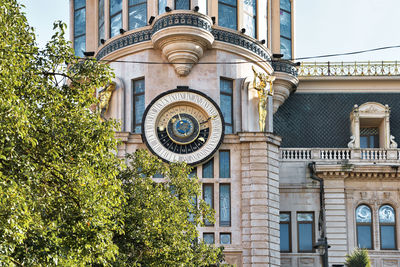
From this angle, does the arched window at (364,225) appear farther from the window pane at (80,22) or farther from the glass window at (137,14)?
the window pane at (80,22)

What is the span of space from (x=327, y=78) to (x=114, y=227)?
1181 inches

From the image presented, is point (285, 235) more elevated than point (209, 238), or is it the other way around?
point (285, 235)

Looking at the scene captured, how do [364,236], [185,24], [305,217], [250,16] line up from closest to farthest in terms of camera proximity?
1. [185,24]
2. [250,16]
3. [305,217]
4. [364,236]

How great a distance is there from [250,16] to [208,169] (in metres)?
8.86

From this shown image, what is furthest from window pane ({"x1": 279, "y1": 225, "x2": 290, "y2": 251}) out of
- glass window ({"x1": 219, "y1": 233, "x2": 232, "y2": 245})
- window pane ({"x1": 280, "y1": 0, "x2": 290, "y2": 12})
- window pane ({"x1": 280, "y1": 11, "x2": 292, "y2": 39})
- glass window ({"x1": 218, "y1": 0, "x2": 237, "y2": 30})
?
window pane ({"x1": 280, "y1": 0, "x2": 290, "y2": 12})

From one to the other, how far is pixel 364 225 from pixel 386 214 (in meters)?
1.35

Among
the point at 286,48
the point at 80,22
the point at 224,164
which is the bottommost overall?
the point at 224,164

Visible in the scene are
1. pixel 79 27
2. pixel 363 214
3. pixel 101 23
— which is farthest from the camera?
pixel 79 27

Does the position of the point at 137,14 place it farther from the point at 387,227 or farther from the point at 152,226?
the point at 152,226

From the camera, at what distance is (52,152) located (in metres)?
26.0

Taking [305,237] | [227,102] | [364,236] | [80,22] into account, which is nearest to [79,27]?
[80,22]

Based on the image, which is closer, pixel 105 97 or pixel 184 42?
pixel 184 42

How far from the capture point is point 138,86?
47406 mm

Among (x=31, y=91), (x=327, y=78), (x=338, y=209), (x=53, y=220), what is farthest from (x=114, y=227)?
(x=327, y=78)
